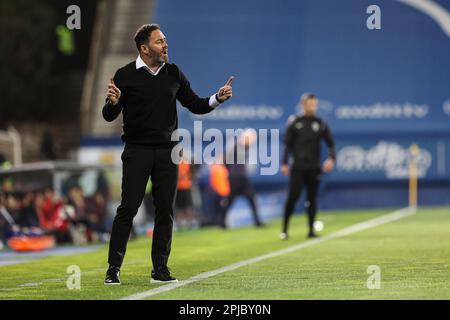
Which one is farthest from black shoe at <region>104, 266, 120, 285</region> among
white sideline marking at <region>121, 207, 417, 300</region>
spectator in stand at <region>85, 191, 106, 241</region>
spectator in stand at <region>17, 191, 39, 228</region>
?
spectator in stand at <region>85, 191, 106, 241</region>

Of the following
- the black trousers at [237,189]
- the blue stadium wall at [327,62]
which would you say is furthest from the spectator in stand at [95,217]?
the blue stadium wall at [327,62]

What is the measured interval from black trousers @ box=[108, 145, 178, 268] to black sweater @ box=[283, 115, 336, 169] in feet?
25.1

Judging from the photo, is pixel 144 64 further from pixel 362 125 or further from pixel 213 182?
pixel 362 125

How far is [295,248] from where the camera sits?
1567cm

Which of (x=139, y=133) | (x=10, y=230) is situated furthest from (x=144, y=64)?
(x=10, y=230)

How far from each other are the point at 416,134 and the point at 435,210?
379 centimetres

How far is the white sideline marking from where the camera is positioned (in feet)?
31.9

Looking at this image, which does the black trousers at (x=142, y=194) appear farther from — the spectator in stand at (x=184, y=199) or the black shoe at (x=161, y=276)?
the spectator in stand at (x=184, y=199)

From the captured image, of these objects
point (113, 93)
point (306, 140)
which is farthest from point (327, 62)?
point (113, 93)

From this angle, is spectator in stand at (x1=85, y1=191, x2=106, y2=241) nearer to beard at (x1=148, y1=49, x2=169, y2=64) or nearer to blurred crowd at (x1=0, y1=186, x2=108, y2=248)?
blurred crowd at (x1=0, y1=186, x2=108, y2=248)

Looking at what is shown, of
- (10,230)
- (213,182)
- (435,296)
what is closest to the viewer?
(435,296)

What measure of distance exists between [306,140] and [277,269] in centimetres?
614

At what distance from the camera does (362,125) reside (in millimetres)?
30219

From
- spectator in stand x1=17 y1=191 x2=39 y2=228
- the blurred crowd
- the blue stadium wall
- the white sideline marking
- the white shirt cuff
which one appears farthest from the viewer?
the blue stadium wall
